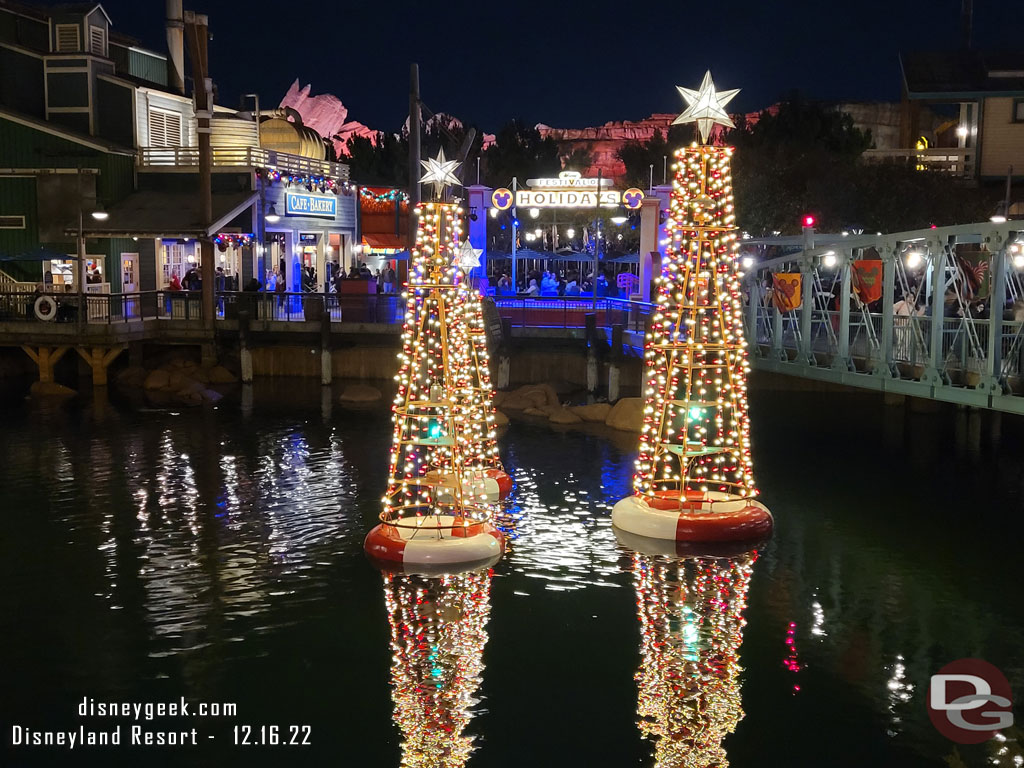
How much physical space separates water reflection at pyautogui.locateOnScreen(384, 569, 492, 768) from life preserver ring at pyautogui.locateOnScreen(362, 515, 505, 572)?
0.79 ft

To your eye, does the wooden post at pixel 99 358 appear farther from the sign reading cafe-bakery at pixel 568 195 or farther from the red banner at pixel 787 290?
the red banner at pixel 787 290

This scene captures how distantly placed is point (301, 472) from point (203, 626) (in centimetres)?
993

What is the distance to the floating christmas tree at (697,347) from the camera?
19375mm

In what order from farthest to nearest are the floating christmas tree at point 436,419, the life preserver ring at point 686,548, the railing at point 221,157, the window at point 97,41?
the window at point 97,41 < the railing at point 221,157 < the life preserver ring at point 686,548 < the floating christmas tree at point 436,419

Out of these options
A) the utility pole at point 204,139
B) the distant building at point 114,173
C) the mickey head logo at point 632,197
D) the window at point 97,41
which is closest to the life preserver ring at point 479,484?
the utility pole at point 204,139

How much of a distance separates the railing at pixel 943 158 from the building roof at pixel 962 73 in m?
2.29

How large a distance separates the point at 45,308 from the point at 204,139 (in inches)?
281

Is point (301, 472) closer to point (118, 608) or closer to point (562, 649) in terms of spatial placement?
point (118, 608)

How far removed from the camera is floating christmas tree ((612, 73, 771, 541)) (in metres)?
19.4

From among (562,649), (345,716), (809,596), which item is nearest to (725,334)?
(809,596)

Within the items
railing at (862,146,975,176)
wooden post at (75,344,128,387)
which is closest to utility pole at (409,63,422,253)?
wooden post at (75,344,128,387)

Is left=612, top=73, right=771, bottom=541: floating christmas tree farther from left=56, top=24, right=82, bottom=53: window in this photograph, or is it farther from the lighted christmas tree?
left=56, top=24, right=82, bottom=53: window

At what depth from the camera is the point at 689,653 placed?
15.5m

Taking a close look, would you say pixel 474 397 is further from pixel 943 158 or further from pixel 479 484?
pixel 943 158
